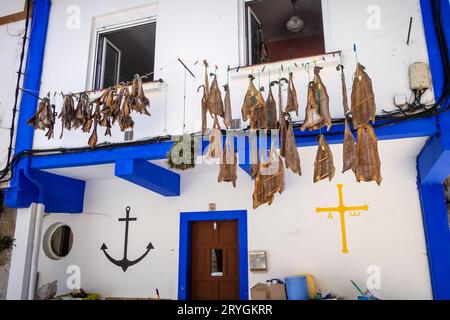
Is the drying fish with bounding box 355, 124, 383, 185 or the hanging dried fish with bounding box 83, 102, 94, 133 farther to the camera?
the hanging dried fish with bounding box 83, 102, 94, 133

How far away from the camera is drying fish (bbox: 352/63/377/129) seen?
4520mm

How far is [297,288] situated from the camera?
5844 millimetres

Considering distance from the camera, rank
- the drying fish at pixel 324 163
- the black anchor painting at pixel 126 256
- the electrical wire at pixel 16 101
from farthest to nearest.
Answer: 1. the black anchor painting at pixel 126 256
2. the electrical wire at pixel 16 101
3. the drying fish at pixel 324 163

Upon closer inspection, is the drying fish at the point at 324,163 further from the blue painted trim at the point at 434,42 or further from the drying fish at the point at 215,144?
the blue painted trim at the point at 434,42

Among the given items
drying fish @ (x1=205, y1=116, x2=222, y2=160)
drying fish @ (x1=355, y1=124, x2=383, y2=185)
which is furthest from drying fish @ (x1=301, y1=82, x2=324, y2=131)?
drying fish @ (x1=205, y1=116, x2=222, y2=160)

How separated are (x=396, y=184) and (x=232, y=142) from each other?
114 inches

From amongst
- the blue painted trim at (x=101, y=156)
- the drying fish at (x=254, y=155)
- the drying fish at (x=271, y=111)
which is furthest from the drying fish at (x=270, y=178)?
the blue painted trim at (x=101, y=156)

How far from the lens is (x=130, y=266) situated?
7262 millimetres

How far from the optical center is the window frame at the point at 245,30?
5723 mm

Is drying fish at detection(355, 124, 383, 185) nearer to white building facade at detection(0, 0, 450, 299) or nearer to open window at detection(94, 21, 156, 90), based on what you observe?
white building facade at detection(0, 0, 450, 299)

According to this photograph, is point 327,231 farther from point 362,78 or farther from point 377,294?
point 362,78

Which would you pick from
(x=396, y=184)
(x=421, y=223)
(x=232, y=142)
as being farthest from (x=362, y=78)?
(x=421, y=223)

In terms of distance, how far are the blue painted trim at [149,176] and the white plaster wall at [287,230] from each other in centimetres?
31

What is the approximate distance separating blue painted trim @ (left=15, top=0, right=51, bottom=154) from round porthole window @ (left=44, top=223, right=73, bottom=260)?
1913mm
